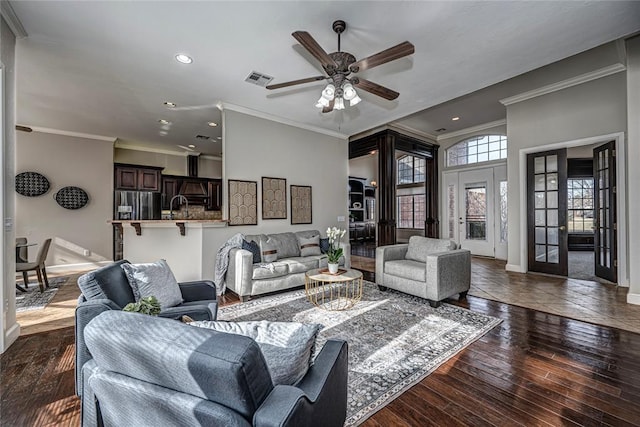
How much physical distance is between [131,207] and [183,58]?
4284 mm

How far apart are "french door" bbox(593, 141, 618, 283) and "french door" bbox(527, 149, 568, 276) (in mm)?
491

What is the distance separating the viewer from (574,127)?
14.7 ft

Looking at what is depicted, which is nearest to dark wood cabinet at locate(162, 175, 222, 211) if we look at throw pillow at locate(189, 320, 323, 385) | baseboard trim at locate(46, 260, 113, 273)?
baseboard trim at locate(46, 260, 113, 273)

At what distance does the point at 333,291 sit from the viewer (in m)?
4.00

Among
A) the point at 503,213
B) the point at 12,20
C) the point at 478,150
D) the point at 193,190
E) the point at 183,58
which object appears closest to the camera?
the point at 12,20

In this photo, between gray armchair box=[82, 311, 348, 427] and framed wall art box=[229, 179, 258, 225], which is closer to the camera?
gray armchair box=[82, 311, 348, 427]

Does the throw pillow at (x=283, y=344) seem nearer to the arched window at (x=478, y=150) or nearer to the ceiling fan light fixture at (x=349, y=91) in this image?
the ceiling fan light fixture at (x=349, y=91)

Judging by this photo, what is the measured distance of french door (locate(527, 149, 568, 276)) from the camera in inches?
185

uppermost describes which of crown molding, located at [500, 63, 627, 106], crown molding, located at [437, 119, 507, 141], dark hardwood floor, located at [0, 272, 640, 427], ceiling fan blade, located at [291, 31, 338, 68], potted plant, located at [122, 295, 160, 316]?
crown molding, located at [500, 63, 627, 106]

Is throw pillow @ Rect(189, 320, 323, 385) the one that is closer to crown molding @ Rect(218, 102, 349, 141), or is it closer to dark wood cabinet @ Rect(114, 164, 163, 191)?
crown molding @ Rect(218, 102, 349, 141)

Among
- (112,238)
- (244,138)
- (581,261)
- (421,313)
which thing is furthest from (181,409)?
(581,261)

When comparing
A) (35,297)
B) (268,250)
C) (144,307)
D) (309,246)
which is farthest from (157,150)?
(144,307)

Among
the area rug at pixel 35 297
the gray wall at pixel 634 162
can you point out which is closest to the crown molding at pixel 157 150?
the area rug at pixel 35 297

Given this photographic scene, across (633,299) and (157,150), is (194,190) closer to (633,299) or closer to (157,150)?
(157,150)
